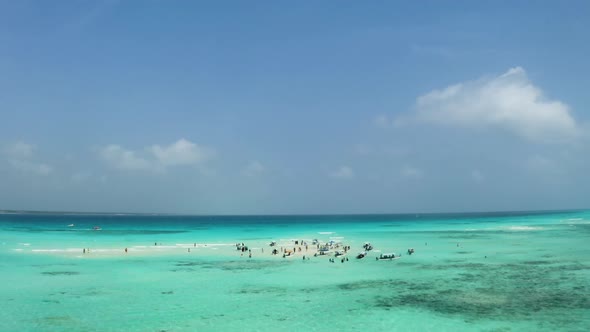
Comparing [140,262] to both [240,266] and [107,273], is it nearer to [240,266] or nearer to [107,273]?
[107,273]

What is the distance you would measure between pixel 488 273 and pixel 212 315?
21031mm

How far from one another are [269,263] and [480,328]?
2525 centimetres

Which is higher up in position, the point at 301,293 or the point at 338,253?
the point at 338,253

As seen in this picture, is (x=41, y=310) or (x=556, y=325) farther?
(x=41, y=310)

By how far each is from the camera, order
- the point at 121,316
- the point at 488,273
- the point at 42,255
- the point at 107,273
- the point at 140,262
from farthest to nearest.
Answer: the point at 42,255 → the point at 140,262 → the point at 107,273 → the point at 488,273 → the point at 121,316

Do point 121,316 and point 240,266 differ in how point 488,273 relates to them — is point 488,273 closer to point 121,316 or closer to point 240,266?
point 240,266

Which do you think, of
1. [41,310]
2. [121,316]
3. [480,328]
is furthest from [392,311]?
[41,310]

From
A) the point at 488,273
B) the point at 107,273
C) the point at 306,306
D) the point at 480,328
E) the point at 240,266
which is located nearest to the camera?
the point at 480,328

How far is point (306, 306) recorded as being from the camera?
24.9 meters

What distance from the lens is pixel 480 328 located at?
20219 mm

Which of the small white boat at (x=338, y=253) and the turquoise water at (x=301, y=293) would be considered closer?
the turquoise water at (x=301, y=293)

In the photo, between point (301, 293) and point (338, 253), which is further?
point (338, 253)

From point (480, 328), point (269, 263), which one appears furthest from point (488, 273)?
point (269, 263)

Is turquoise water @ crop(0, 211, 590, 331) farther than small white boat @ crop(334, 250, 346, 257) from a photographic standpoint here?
No
